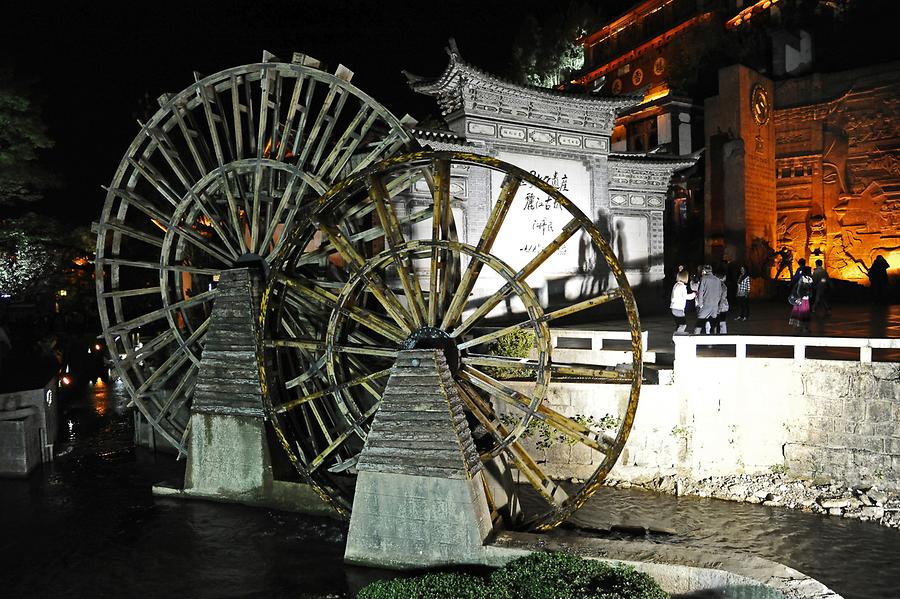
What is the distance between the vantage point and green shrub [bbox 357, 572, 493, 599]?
212 inches

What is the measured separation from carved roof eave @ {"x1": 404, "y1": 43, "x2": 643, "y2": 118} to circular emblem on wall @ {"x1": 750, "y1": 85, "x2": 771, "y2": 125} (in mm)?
9729

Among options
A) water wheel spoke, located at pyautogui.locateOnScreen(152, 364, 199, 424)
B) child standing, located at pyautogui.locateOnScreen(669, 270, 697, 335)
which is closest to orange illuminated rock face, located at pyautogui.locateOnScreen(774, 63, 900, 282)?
child standing, located at pyautogui.locateOnScreen(669, 270, 697, 335)

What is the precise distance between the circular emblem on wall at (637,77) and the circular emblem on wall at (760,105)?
451 inches

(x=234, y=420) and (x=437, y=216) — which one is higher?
(x=437, y=216)

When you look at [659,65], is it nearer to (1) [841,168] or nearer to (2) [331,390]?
(1) [841,168]

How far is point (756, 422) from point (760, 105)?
1978 cm

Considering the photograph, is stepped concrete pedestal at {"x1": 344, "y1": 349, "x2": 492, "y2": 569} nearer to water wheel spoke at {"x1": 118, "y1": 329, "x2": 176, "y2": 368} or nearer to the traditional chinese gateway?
water wheel spoke at {"x1": 118, "y1": 329, "x2": 176, "y2": 368}

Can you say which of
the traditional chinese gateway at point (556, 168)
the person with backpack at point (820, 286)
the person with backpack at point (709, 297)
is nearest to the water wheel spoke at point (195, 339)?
the traditional chinese gateway at point (556, 168)

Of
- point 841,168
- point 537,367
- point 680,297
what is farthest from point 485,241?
point 841,168

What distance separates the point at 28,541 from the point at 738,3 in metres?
35.8

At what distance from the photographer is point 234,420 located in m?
8.84

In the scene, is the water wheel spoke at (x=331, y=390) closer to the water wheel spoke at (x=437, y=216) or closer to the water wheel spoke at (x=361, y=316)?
the water wheel spoke at (x=361, y=316)

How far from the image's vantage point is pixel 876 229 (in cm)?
2311

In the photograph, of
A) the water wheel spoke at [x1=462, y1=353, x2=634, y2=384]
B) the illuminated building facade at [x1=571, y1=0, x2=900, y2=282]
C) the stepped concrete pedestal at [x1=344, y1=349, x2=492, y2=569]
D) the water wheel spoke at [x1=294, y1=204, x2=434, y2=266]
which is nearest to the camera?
the stepped concrete pedestal at [x1=344, y1=349, x2=492, y2=569]
